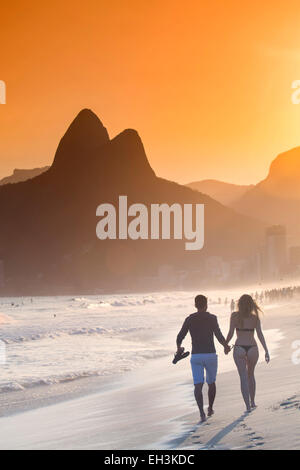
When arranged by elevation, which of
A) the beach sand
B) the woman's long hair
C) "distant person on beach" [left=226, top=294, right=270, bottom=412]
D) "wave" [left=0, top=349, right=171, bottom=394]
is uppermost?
the woman's long hair

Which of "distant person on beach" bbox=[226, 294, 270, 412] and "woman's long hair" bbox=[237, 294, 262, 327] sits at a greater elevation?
"woman's long hair" bbox=[237, 294, 262, 327]

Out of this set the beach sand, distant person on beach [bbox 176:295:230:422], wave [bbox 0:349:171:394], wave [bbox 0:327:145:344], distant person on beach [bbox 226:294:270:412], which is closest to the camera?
the beach sand

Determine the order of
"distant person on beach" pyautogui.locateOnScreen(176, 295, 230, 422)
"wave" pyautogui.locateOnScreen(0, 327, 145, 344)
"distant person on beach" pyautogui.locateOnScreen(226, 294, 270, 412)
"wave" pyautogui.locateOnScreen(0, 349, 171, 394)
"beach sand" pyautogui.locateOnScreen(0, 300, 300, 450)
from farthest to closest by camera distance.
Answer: "wave" pyautogui.locateOnScreen(0, 327, 145, 344) → "wave" pyautogui.locateOnScreen(0, 349, 171, 394) → "distant person on beach" pyautogui.locateOnScreen(226, 294, 270, 412) → "distant person on beach" pyautogui.locateOnScreen(176, 295, 230, 422) → "beach sand" pyautogui.locateOnScreen(0, 300, 300, 450)

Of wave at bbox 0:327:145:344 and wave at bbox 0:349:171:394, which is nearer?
wave at bbox 0:349:171:394

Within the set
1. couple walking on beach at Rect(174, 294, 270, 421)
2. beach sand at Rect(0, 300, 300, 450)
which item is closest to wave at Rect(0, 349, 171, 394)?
beach sand at Rect(0, 300, 300, 450)

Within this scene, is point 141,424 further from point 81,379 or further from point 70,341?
point 70,341

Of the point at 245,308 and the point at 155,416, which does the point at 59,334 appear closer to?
the point at 155,416

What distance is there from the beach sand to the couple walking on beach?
38 cm

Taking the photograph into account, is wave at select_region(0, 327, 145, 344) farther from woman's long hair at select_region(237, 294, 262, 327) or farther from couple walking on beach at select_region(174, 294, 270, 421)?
woman's long hair at select_region(237, 294, 262, 327)

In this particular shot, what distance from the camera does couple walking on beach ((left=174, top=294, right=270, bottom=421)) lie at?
9.70 meters

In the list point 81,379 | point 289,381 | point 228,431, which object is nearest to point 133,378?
point 81,379

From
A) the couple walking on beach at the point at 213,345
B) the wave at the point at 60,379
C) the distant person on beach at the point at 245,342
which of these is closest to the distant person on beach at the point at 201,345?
the couple walking on beach at the point at 213,345

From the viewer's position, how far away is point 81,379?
18.2 m
